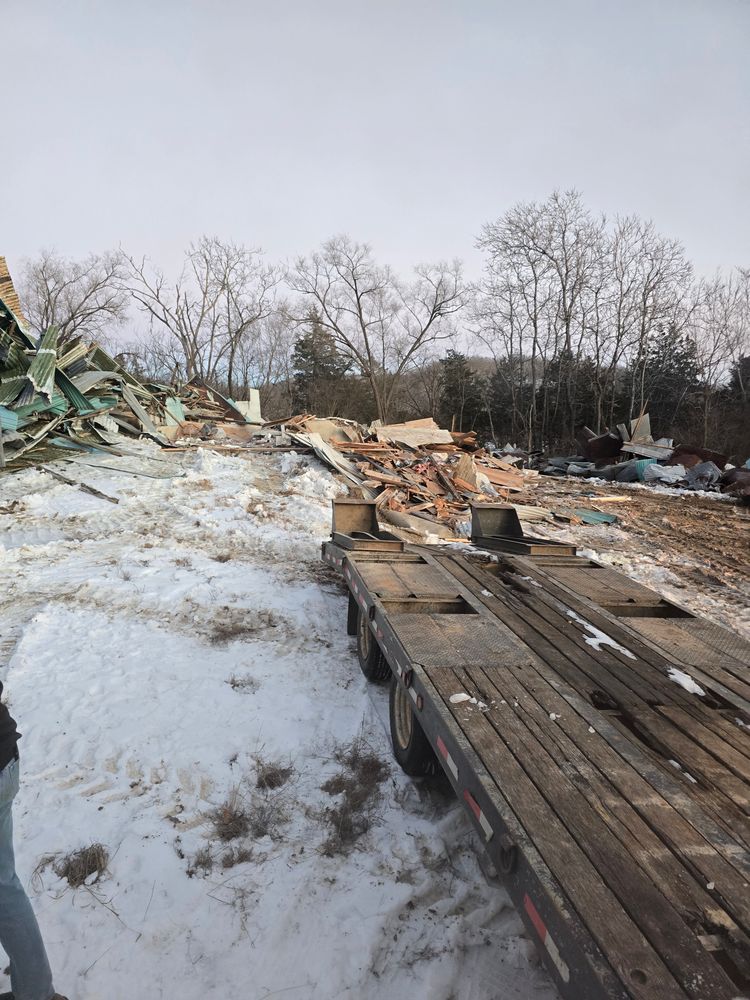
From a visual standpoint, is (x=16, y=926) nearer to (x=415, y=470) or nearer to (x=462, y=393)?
(x=415, y=470)

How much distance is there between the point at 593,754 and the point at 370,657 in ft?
8.09

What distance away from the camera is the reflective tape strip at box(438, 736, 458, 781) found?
2.39m

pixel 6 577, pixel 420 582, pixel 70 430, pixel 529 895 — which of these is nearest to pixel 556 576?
pixel 420 582

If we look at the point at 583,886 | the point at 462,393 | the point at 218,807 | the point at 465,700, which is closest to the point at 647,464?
the point at 465,700

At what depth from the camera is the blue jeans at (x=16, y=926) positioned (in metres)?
1.89

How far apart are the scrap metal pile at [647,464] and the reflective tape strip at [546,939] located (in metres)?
15.2

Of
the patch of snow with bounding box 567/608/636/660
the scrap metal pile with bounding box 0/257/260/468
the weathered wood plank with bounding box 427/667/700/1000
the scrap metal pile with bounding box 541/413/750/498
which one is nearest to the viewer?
the weathered wood plank with bounding box 427/667/700/1000

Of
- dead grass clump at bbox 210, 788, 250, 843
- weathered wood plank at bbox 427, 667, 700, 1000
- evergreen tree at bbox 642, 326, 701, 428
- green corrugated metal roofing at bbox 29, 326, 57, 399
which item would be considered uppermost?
evergreen tree at bbox 642, 326, 701, 428

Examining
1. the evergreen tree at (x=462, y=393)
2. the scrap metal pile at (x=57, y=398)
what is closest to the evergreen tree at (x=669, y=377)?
the evergreen tree at (x=462, y=393)

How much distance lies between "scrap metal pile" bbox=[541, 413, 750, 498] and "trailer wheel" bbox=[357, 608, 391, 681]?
1324 centimetres

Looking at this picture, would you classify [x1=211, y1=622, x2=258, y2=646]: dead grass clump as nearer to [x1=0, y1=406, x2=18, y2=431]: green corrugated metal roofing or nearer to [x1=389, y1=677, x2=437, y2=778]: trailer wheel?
[x1=389, y1=677, x2=437, y2=778]: trailer wheel

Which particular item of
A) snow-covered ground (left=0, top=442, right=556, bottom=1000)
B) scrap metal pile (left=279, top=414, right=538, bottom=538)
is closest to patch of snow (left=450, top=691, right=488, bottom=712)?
snow-covered ground (left=0, top=442, right=556, bottom=1000)

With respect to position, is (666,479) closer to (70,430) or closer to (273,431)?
(273,431)

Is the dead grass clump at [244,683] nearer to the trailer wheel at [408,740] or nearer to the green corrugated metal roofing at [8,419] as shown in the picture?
the trailer wheel at [408,740]
